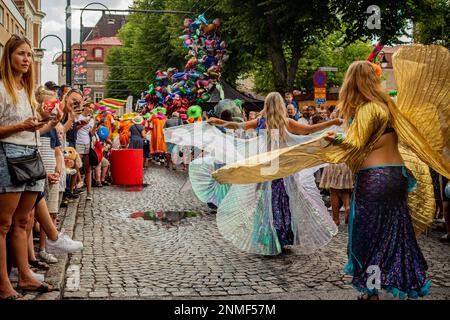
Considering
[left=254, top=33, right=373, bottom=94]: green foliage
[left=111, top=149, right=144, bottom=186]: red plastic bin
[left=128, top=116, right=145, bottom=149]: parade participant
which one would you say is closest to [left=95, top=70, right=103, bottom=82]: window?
[left=254, top=33, right=373, bottom=94]: green foliage

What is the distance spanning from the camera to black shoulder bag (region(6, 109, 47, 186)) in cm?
458

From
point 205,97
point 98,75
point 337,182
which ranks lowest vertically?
point 337,182

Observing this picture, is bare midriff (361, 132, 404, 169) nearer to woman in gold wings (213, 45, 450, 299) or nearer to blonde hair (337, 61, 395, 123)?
woman in gold wings (213, 45, 450, 299)

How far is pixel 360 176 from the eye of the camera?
4.61 m

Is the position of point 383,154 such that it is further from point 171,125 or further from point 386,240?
point 171,125

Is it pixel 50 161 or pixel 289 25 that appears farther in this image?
pixel 289 25

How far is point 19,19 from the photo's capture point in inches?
2023

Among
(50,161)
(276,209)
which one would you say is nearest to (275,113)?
(276,209)

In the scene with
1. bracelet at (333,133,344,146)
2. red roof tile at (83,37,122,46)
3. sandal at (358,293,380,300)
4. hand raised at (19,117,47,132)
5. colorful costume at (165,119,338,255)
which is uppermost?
red roof tile at (83,37,122,46)

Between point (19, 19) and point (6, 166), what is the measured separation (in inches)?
1990

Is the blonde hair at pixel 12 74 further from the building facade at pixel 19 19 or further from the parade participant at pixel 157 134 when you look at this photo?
the building facade at pixel 19 19
